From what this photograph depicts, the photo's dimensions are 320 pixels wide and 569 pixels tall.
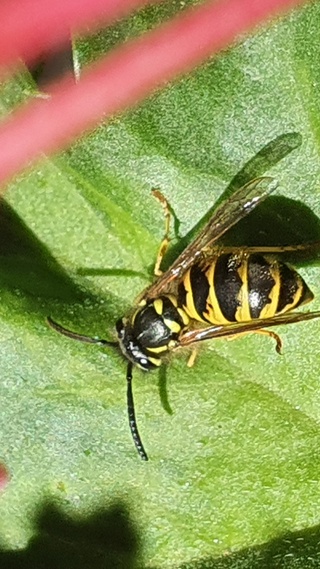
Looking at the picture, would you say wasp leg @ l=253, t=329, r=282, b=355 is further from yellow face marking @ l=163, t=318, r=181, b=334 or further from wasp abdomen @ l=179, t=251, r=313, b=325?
yellow face marking @ l=163, t=318, r=181, b=334

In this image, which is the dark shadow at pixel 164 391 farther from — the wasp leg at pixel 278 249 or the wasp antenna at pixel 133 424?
the wasp leg at pixel 278 249

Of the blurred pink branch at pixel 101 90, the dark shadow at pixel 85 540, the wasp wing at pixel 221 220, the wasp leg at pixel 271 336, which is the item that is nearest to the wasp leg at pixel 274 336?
the wasp leg at pixel 271 336

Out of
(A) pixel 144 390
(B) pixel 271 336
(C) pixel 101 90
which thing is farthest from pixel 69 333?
(C) pixel 101 90

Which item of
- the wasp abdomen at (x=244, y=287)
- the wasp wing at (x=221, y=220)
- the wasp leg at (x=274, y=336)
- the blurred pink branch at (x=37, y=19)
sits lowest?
the wasp leg at (x=274, y=336)

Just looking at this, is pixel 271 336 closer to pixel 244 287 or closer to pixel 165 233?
pixel 244 287

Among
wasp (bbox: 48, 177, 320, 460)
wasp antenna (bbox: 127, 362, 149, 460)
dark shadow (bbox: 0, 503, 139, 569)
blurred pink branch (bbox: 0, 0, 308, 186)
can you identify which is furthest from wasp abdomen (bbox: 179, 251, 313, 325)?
blurred pink branch (bbox: 0, 0, 308, 186)

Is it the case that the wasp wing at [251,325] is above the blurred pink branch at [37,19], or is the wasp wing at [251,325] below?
below

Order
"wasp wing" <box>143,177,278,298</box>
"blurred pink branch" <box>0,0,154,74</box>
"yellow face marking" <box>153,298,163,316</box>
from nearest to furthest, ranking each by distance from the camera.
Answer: "blurred pink branch" <box>0,0,154,74</box>
"wasp wing" <box>143,177,278,298</box>
"yellow face marking" <box>153,298,163,316</box>

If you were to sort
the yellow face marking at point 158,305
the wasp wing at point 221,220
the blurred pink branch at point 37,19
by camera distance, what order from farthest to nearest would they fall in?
the yellow face marking at point 158,305 → the wasp wing at point 221,220 → the blurred pink branch at point 37,19
